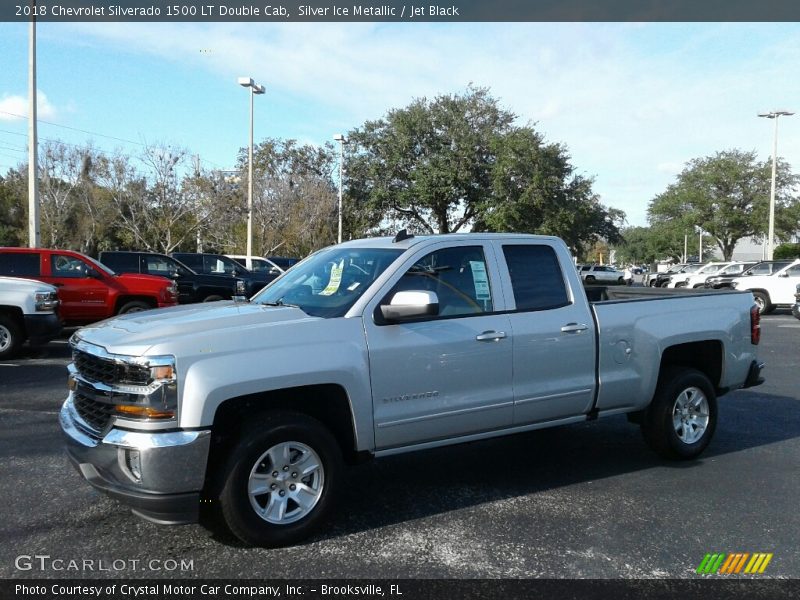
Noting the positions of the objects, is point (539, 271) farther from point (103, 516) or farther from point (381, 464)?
point (103, 516)

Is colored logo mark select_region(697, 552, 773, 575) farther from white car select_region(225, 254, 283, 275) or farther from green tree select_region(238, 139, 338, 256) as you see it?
green tree select_region(238, 139, 338, 256)

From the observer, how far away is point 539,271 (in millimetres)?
5477

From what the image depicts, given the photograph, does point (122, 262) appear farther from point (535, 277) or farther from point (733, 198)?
point (733, 198)

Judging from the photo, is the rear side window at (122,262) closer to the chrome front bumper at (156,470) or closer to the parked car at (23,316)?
the parked car at (23,316)

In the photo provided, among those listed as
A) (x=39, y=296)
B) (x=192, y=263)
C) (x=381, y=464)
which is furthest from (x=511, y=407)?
(x=192, y=263)

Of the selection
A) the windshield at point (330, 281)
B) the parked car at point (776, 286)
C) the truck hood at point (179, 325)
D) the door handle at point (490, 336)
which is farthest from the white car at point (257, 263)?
the door handle at point (490, 336)

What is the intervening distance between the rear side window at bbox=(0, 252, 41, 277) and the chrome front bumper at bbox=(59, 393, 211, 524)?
10.3 meters

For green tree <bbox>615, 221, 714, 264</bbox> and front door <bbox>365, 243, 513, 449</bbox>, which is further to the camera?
green tree <bbox>615, 221, 714, 264</bbox>

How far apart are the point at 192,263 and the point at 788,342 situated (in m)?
15.0

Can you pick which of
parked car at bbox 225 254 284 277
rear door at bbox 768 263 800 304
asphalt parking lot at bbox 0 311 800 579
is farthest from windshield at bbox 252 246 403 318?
rear door at bbox 768 263 800 304

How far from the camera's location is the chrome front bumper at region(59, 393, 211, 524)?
3.78 m

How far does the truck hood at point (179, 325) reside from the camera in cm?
397

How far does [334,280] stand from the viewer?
16.5ft

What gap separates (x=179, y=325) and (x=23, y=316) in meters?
8.15
